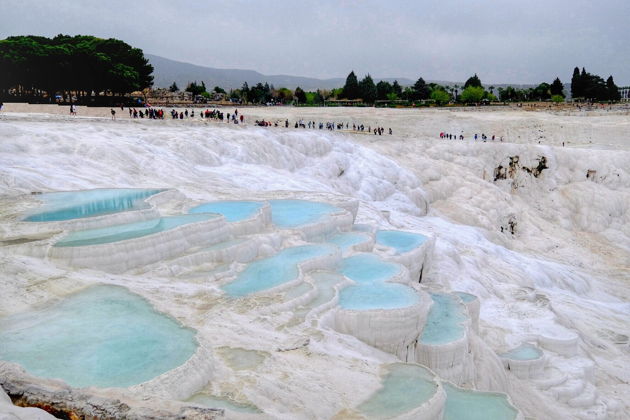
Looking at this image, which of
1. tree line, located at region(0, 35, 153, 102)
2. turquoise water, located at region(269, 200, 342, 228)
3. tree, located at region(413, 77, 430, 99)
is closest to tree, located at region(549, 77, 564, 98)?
tree, located at region(413, 77, 430, 99)

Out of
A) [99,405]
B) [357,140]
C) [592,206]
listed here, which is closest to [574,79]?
[592,206]

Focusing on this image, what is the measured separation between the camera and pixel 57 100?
96.7ft

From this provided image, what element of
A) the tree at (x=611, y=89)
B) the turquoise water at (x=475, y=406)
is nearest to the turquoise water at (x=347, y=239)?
the turquoise water at (x=475, y=406)

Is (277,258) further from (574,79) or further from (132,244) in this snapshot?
(574,79)

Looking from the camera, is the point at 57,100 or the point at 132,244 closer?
the point at 132,244

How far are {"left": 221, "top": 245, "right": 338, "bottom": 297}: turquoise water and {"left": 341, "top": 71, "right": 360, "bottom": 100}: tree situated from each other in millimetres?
47725

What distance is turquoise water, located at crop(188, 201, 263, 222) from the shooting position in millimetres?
11016

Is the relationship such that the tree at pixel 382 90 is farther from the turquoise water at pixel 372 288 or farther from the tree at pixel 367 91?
the turquoise water at pixel 372 288

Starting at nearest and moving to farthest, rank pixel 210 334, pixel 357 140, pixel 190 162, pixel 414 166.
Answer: pixel 210 334 < pixel 190 162 < pixel 414 166 < pixel 357 140

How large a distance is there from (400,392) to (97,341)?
3.29 meters

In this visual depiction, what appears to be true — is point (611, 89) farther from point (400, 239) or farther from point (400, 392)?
point (400, 392)

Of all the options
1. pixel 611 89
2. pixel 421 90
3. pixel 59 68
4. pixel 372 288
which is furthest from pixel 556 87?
pixel 372 288

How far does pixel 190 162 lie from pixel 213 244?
24.5 feet

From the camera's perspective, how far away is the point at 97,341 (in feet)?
18.5
